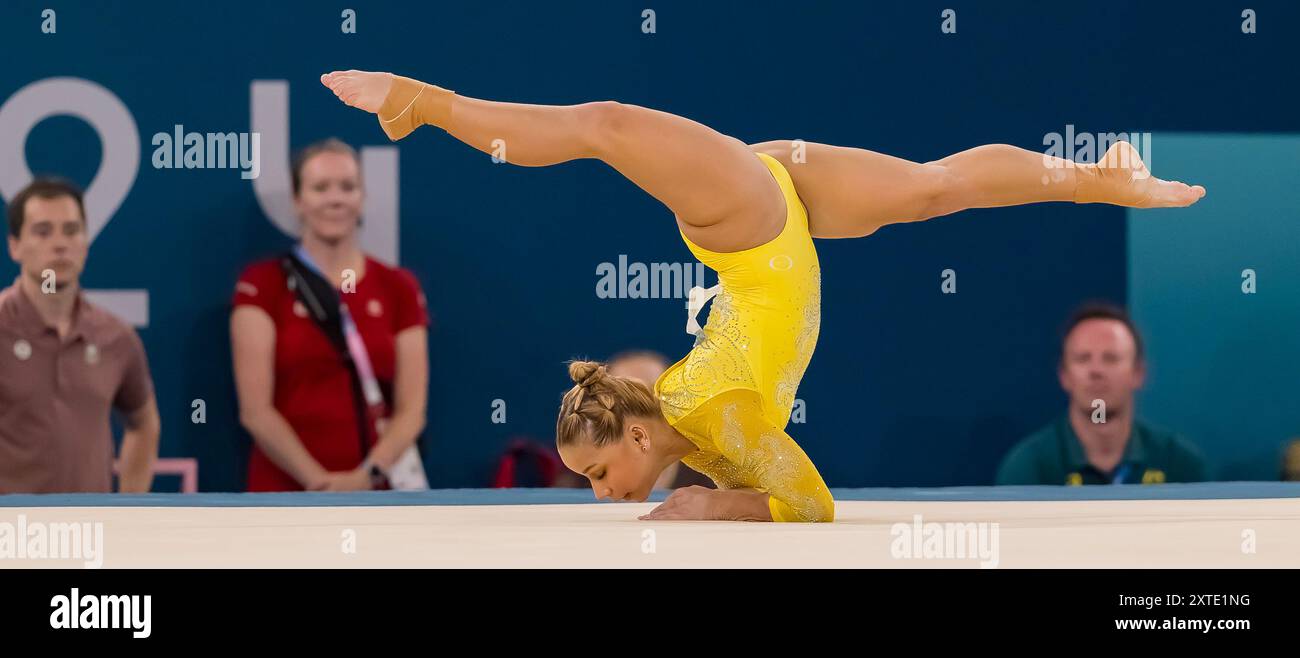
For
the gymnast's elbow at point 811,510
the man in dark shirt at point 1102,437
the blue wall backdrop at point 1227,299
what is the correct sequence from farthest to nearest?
the blue wall backdrop at point 1227,299 < the man in dark shirt at point 1102,437 < the gymnast's elbow at point 811,510

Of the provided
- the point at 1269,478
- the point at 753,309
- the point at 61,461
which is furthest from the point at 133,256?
the point at 1269,478

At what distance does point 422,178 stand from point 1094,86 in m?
2.64

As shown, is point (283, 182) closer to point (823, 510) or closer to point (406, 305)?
point (406, 305)

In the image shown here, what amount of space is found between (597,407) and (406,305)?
2.14m

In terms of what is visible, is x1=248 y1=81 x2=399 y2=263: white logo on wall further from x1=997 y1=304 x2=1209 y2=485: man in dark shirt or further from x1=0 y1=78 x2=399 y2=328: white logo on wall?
x1=997 y1=304 x2=1209 y2=485: man in dark shirt

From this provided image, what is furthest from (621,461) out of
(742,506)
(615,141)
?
(615,141)

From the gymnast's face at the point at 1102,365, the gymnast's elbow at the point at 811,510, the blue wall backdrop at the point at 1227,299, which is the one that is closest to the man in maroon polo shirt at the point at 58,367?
the gymnast's elbow at the point at 811,510

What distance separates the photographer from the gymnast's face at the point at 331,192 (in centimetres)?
507

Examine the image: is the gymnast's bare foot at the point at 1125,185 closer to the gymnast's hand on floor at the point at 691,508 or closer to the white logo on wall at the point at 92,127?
the gymnast's hand on floor at the point at 691,508

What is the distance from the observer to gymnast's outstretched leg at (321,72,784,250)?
2.97 meters

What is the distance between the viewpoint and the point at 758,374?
319 cm

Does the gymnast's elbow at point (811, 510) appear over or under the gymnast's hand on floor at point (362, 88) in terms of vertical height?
under

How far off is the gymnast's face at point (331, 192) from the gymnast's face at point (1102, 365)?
8.72ft
